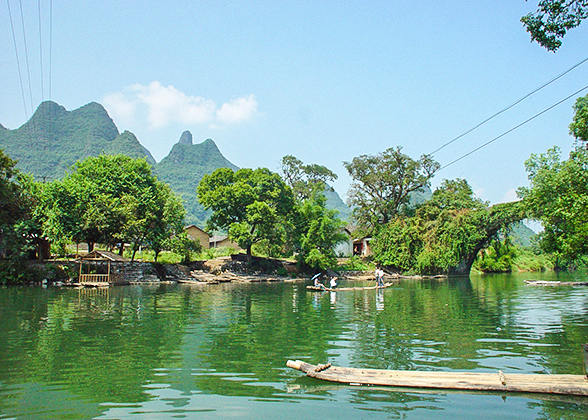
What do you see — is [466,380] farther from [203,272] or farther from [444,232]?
[444,232]

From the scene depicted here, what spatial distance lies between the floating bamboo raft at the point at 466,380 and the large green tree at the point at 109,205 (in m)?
31.3

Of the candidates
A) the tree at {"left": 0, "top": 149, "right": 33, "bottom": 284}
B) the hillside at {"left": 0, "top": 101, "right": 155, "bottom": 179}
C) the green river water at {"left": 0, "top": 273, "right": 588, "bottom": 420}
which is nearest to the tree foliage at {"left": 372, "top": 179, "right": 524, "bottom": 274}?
the green river water at {"left": 0, "top": 273, "right": 588, "bottom": 420}

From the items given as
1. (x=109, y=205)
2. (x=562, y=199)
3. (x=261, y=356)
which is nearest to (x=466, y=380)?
(x=261, y=356)

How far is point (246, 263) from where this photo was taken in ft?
160

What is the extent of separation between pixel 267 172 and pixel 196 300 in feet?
89.8

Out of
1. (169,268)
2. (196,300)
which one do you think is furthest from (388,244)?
(196,300)

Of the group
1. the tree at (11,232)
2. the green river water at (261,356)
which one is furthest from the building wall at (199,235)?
the green river water at (261,356)

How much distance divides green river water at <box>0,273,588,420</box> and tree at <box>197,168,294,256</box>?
80.6ft

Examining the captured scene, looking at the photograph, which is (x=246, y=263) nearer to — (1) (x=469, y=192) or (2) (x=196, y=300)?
(2) (x=196, y=300)

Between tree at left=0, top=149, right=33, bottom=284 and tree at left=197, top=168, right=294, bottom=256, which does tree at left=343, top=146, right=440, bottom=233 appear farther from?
tree at left=0, top=149, right=33, bottom=284

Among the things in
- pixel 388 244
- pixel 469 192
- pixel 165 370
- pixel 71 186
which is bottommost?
pixel 165 370

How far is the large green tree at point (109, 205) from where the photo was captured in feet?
113

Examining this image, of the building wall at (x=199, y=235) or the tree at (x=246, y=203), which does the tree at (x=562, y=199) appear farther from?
the building wall at (x=199, y=235)

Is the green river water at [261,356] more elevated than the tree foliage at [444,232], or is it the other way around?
the tree foliage at [444,232]
